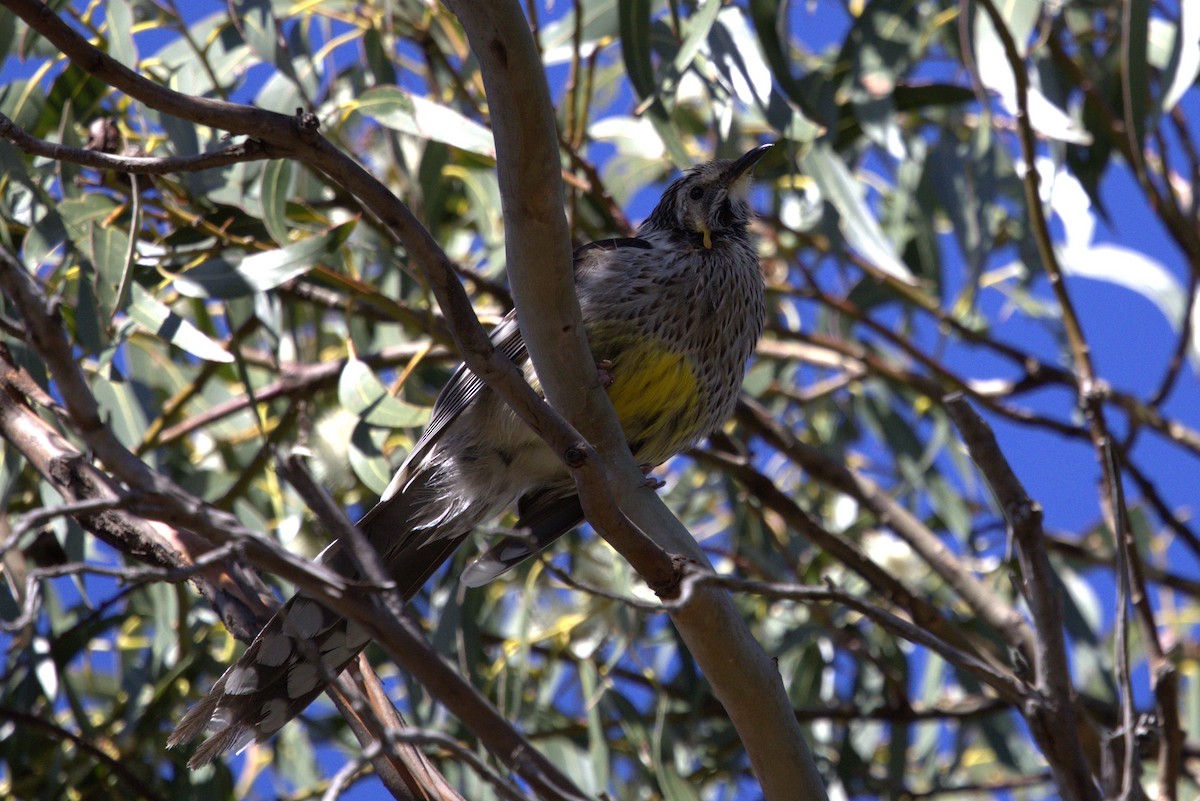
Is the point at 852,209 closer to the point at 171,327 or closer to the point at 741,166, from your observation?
the point at 741,166

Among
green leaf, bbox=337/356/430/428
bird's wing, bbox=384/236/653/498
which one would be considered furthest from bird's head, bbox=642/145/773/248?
green leaf, bbox=337/356/430/428

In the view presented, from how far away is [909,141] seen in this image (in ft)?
13.5

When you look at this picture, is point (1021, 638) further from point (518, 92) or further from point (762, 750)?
point (518, 92)

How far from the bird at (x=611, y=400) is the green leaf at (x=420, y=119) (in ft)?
1.16

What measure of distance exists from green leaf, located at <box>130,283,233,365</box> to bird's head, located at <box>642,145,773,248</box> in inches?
45.5

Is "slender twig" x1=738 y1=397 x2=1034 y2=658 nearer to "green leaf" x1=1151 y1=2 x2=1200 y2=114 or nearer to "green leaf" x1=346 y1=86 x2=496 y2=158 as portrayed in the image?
"green leaf" x1=346 y1=86 x2=496 y2=158

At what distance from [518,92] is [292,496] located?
226 cm

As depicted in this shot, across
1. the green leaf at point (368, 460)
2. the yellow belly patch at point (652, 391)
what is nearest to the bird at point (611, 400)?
the yellow belly patch at point (652, 391)

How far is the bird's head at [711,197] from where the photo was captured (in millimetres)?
3221

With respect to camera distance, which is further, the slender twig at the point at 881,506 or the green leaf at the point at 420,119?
the slender twig at the point at 881,506

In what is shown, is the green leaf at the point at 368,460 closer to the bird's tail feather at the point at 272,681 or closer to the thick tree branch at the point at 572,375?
the bird's tail feather at the point at 272,681

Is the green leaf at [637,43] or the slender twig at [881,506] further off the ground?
the green leaf at [637,43]

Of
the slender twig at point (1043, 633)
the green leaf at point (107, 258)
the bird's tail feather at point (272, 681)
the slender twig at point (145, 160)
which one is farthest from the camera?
the green leaf at point (107, 258)

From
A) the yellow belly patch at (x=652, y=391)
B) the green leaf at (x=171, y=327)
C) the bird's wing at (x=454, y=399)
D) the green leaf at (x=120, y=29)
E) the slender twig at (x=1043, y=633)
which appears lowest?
the slender twig at (x=1043, y=633)
